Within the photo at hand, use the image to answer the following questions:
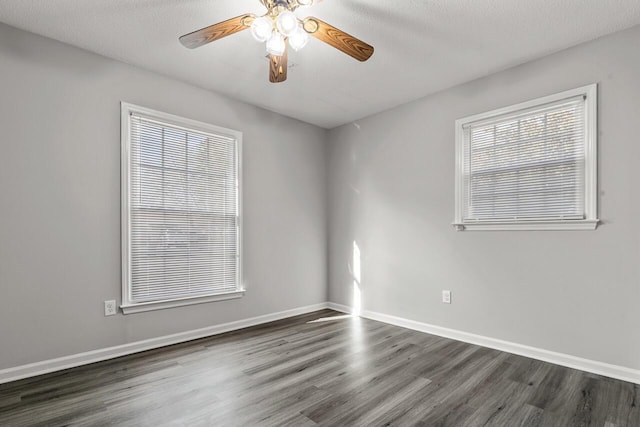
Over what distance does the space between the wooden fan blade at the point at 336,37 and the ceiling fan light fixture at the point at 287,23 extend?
111 millimetres

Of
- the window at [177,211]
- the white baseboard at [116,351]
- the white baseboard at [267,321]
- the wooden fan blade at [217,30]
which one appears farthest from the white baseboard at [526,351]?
the wooden fan blade at [217,30]

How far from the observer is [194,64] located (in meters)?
3.00

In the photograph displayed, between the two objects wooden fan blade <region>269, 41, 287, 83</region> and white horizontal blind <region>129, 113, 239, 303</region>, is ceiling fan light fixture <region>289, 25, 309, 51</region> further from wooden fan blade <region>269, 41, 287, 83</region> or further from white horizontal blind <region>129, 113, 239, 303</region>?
white horizontal blind <region>129, 113, 239, 303</region>

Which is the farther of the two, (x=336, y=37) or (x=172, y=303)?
(x=172, y=303)

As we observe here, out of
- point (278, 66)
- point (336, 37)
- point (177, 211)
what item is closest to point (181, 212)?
point (177, 211)

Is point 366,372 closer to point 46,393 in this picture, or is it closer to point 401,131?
point 46,393

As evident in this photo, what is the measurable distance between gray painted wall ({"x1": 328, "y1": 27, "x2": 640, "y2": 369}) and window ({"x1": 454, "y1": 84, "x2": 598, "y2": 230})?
9 centimetres

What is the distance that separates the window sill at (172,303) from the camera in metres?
2.93

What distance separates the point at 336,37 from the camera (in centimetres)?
203

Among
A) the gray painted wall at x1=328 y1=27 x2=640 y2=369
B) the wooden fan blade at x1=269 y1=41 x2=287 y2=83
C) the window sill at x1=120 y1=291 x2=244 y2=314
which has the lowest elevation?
the window sill at x1=120 y1=291 x2=244 y2=314

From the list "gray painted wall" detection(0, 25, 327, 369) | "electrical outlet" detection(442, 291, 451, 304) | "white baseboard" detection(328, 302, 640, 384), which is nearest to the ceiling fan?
"gray painted wall" detection(0, 25, 327, 369)

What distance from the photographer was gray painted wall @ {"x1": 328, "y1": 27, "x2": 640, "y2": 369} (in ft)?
8.09

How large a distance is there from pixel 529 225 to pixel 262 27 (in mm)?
2605

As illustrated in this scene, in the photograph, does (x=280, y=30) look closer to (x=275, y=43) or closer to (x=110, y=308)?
(x=275, y=43)
